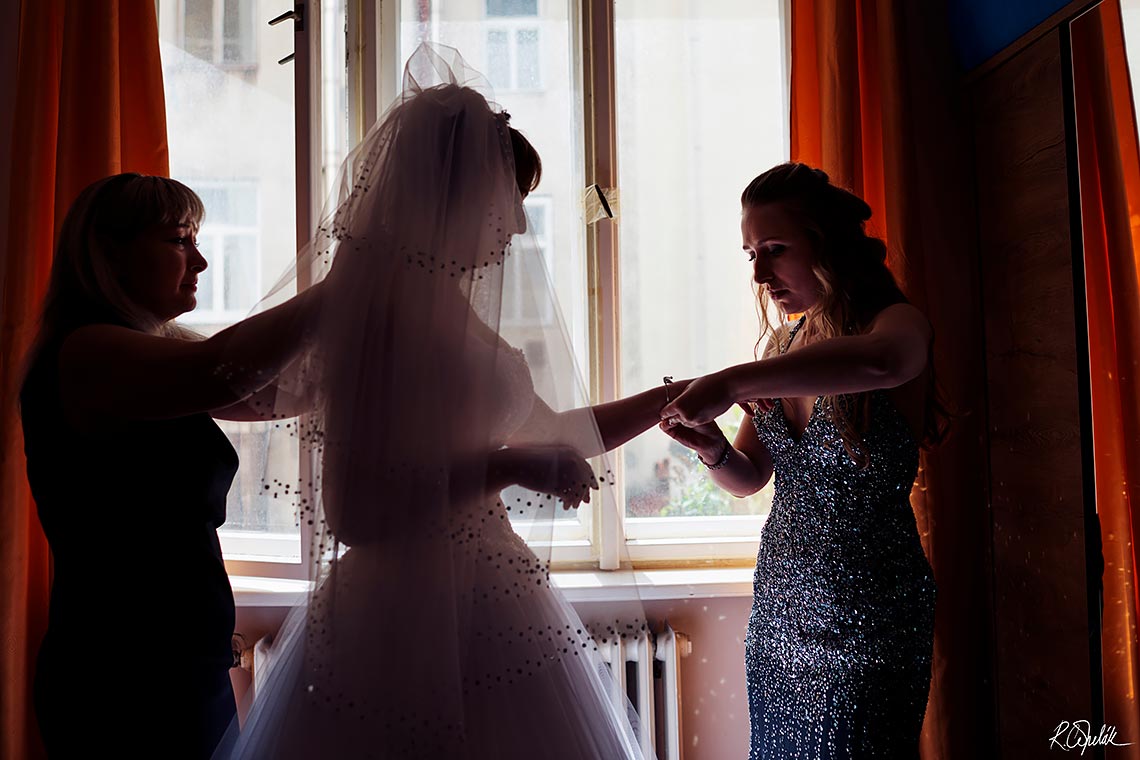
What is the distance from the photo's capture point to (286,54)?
2061 mm

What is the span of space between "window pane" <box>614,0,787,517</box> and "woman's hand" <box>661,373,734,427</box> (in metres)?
0.88

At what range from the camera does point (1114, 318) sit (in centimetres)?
136

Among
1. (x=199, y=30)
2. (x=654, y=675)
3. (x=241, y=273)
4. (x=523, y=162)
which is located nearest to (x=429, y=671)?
(x=523, y=162)

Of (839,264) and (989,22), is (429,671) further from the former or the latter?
(989,22)

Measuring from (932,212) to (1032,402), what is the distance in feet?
1.86

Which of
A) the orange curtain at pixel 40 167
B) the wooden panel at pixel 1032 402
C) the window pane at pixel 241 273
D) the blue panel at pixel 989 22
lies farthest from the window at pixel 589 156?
the wooden panel at pixel 1032 402

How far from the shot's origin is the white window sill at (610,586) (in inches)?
74.3

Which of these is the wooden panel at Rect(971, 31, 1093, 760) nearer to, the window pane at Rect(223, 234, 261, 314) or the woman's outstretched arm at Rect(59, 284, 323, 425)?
the woman's outstretched arm at Rect(59, 284, 323, 425)

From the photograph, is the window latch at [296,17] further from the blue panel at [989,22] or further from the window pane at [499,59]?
the blue panel at [989,22]

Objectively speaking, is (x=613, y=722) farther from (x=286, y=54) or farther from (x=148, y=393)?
(x=286, y=54)

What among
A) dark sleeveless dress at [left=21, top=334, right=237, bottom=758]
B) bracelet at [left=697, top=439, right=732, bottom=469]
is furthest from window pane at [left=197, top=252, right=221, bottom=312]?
bracelet at [left=697, top=439, right=732, bottom=469]

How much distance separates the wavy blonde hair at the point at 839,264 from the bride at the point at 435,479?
0.57 m

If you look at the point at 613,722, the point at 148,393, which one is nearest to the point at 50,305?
the point at 148,393
